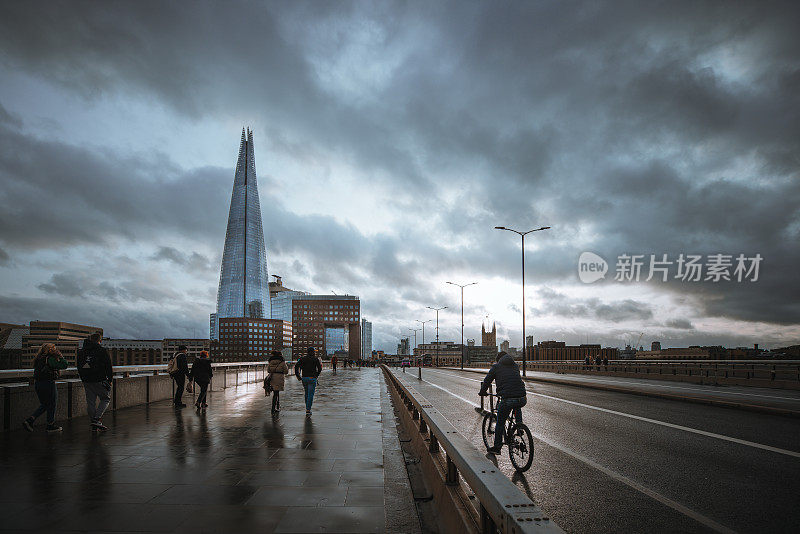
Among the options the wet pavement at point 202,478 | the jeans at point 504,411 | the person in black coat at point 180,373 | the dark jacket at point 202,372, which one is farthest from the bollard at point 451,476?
the person in black coat at point 180,373

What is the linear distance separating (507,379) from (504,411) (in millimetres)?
495

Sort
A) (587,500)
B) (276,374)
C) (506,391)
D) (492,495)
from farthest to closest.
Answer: (276,374) < (506,391) < (587,500) < (492,495)

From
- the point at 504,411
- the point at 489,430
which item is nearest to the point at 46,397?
the point at 489,430

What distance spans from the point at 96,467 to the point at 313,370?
6457mm

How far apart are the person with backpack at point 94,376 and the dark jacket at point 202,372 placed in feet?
15.2

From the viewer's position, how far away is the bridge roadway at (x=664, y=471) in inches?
196

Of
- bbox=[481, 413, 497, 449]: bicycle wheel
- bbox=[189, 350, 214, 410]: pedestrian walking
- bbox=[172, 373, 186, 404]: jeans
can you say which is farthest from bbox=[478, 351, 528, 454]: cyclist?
bbox=[172, 373, 186, 404]: jeans

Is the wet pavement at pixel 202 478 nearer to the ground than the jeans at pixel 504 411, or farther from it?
nearer to the ground

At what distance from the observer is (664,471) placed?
269 inches

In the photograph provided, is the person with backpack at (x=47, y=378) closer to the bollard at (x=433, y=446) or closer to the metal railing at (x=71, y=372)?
the metal railing at (x=71, y=372)

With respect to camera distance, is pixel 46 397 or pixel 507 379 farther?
pixel 46 397

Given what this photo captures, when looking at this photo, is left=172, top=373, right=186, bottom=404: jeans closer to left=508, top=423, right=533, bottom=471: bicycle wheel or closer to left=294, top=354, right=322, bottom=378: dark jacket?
left=294, top=354, right=322, bottom=378: dark jacket

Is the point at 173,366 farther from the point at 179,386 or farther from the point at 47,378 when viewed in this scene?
the point at 47,378

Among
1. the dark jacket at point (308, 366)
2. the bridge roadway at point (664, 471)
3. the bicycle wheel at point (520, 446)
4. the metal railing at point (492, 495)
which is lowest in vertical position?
the bridge roadway at point (664, 471)
